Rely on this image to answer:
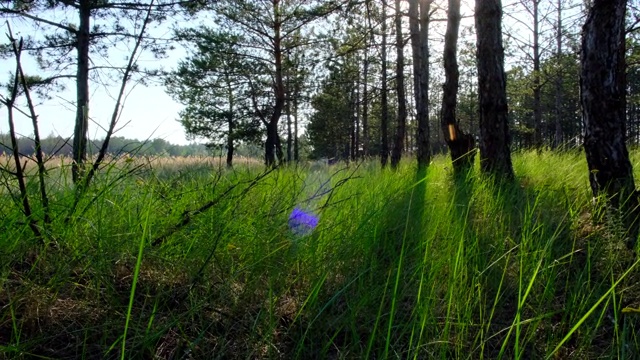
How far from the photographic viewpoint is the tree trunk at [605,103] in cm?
231

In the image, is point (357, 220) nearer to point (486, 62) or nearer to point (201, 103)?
point (486, 62)

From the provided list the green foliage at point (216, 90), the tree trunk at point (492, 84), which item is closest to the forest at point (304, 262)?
the tree trunk at point (492, 84)

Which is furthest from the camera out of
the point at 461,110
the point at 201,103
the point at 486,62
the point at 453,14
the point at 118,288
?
the point at 461,110

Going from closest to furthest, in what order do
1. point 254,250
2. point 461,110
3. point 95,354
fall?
1. point 95,354
2. point 254,250
3. point 461,110

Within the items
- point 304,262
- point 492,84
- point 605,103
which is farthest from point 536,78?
point 304,262

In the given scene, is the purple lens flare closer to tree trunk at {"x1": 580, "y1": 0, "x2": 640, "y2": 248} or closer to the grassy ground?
the grassy ground

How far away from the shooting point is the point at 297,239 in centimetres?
183

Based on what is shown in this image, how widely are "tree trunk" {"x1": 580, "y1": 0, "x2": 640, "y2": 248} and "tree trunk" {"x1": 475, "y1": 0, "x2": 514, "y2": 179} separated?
2.06 metres

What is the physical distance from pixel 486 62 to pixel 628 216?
9.77 feet

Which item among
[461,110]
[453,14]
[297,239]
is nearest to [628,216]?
[297,239]

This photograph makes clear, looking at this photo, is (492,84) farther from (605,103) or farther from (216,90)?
(216,90)

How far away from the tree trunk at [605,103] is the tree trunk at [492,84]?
206 cm

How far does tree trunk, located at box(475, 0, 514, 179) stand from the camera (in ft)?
15.0

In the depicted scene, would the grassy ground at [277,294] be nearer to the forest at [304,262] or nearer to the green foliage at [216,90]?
the forest at [304,262]
